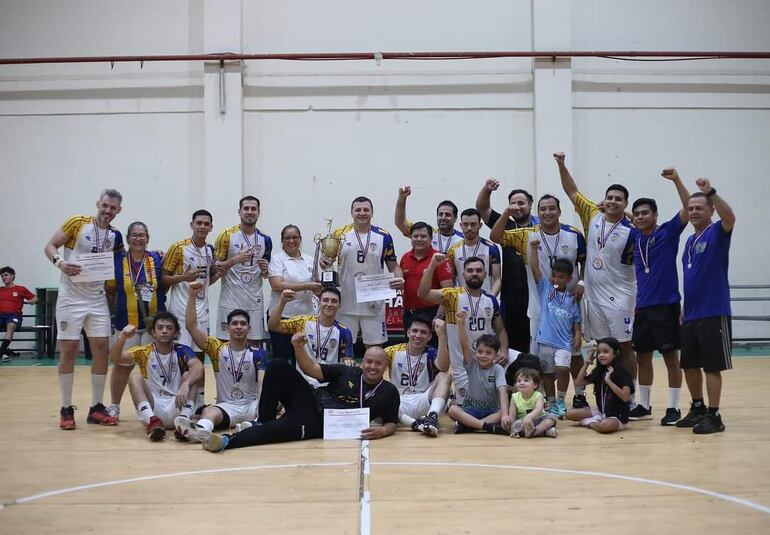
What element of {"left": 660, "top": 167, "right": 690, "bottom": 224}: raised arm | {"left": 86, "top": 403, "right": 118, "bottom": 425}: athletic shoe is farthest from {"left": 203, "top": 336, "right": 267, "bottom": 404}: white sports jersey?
{"left": 660, "top": 167, "right": 690, "bottom": 224}: raised arm

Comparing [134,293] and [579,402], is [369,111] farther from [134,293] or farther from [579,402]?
[579,402]

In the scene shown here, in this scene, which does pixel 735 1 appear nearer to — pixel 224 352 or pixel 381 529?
pixel 224 352

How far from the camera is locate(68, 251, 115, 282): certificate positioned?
6988 millimetres

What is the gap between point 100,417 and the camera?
23.4 ft

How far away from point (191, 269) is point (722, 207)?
16.4 ft

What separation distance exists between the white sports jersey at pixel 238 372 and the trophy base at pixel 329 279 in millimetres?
1041

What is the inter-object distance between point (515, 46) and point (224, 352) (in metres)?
8.99

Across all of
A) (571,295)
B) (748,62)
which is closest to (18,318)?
(571,295)

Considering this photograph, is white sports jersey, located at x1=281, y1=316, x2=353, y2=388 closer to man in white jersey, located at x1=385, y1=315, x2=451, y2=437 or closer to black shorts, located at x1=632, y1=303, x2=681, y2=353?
man in white jersey, located at x1=385, y1=315, x2=451, y2=437

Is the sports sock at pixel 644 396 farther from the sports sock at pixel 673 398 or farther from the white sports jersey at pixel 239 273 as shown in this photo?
the white sports jersey at pixel 239 273

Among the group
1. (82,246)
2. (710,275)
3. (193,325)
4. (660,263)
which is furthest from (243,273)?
(710,275)

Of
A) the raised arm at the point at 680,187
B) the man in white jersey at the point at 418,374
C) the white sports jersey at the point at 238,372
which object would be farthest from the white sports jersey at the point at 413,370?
the raised arm at the point at 680,187

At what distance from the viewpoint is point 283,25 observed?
1374 cm

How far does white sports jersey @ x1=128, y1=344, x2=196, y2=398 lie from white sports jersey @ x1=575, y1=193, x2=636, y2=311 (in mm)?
3758
